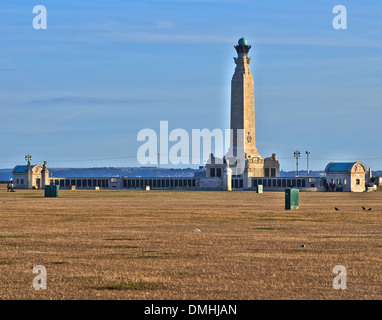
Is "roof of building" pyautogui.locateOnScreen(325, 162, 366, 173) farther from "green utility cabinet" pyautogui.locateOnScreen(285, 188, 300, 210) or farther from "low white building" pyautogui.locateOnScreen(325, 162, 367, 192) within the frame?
"green utility cabinet" pyautogui.locateOnScreen(285, 188, 300, 210)

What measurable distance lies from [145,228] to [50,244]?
29.3 feet

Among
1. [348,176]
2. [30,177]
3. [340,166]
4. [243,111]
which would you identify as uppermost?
[243,111]

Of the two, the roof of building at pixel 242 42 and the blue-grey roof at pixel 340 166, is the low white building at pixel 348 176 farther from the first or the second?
the roof of building at pixel 242 42

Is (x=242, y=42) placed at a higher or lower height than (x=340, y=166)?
higher

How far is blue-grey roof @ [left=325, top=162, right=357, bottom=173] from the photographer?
5851 inches

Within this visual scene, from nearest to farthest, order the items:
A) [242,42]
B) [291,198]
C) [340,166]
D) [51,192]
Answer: [291,198] < [51,192] < [340,166] < [242,42]

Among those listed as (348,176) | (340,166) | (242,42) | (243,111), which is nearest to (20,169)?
(243,111)

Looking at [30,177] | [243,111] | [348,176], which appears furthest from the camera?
[30,177]

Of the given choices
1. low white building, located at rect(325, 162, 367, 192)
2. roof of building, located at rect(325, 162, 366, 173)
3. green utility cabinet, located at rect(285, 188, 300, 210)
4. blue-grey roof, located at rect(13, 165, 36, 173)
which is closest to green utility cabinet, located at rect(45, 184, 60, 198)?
green utility cabinet, located at rect(285, 188, 300, 210)

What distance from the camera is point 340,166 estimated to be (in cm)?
15225

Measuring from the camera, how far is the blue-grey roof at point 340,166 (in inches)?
5851

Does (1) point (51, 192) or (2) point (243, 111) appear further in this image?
(2) point (243, 111)

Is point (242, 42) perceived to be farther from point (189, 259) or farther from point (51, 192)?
point (189, 259)
